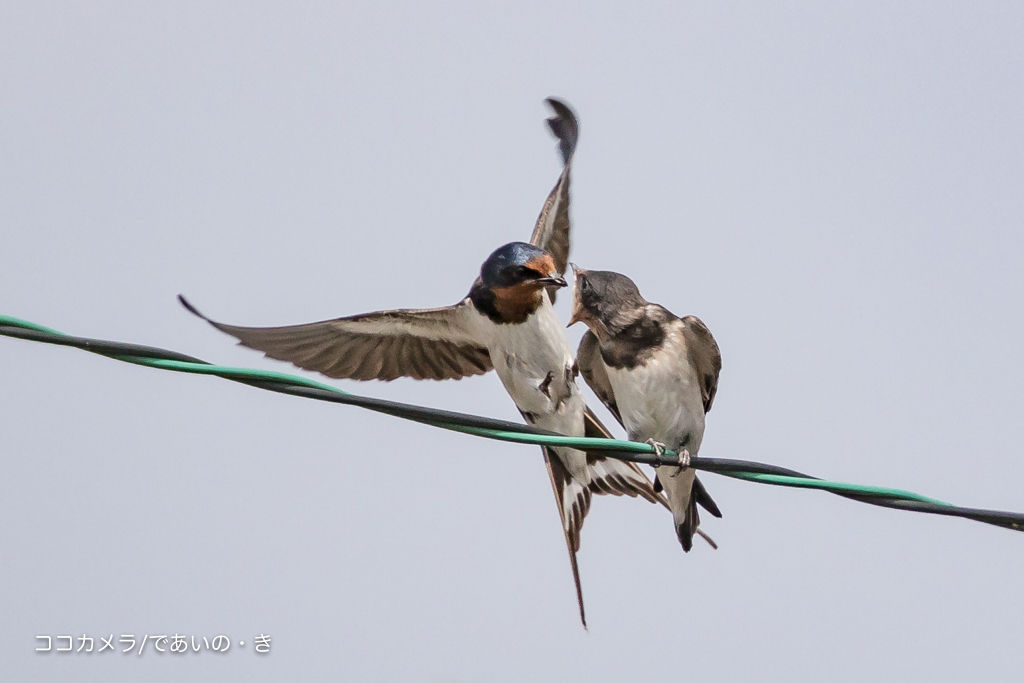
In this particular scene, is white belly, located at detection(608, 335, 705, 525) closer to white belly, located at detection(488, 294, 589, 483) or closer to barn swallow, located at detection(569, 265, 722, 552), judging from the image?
barn swallow, located at detection(569, 265, 722, 552)

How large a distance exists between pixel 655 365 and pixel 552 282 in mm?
639

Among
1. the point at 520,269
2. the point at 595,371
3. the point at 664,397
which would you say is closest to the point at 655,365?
the point at 664,397

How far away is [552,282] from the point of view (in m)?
5.69

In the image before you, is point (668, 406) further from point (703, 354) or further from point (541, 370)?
point (541, 370)

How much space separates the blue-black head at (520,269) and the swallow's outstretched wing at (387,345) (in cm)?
30

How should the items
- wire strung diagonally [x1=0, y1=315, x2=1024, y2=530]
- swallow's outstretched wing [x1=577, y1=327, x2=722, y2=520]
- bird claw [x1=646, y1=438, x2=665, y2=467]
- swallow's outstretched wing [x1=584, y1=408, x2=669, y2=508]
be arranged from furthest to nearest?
swallow's outstretched wing [x1=584, y1=408, x2=669, y2=508] < swallow's outstretched wing [x1=577, y1=327, x2=722, y2=520] < bird claw [x1=646, y1=438, x2=665, y2=467] < wire strung diagonally [x1=0, y1=315, x2=1024, y2=530]

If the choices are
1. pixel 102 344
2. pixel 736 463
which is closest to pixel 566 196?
pixel 736 463

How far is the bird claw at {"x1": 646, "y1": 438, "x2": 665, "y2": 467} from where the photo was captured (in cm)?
401

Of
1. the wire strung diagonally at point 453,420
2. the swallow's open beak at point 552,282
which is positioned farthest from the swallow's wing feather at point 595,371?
the wire strung diagonally at point 453,420

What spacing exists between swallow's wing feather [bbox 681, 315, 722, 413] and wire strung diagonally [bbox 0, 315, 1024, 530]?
1740 mm

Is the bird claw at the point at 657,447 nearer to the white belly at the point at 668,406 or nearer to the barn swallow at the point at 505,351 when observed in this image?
the white belly at the point at 668,406

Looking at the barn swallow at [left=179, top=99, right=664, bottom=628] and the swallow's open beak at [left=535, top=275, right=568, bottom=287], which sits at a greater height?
the swallow's open beak at [left=535, top=275, right=568, bottom=287]

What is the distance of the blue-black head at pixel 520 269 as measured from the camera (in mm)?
5691

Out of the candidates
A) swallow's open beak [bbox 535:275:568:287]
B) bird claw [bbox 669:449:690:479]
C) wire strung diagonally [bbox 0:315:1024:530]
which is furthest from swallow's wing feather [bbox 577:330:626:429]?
wire strung diagonally [bbox 0:315:1024:530]
